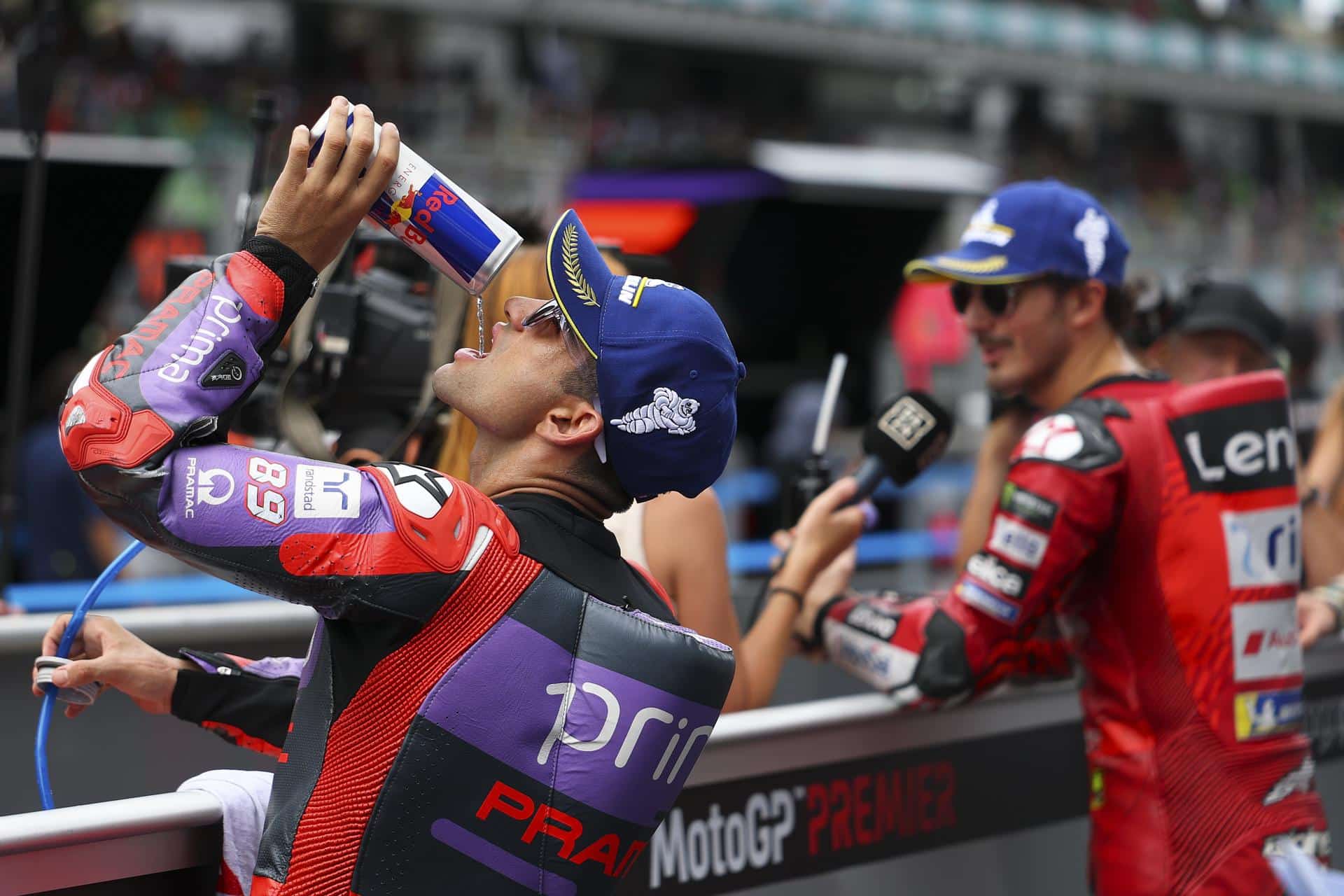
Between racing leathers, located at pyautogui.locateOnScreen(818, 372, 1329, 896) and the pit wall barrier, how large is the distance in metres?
0.16

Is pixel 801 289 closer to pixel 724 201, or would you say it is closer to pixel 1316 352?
pixel 724 201

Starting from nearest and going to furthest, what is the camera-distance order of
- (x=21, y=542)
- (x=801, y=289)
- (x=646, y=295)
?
(x=646, y=295) → (x=21, y=542) → (x=801, y=289)

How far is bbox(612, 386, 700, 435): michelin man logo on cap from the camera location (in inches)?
64.4

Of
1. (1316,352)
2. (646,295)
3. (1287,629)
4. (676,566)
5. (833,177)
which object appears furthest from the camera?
(833,177)

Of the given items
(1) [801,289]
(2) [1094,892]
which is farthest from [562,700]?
(1) [801,289]

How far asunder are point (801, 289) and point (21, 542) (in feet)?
21.4

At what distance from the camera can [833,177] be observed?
1030 centimetres

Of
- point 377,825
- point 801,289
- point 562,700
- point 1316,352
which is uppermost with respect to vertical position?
point 801,289

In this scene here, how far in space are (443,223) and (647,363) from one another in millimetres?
295

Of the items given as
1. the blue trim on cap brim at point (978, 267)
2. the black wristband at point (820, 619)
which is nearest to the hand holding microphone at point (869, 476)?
the black wristband at point (820, 619)

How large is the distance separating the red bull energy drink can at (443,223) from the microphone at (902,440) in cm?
124

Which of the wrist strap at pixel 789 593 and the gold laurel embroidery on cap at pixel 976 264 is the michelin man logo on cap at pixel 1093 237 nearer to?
the gold laurel embroidery on cap at pixel 976 264

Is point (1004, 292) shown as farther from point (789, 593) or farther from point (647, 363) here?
point (647, 363)

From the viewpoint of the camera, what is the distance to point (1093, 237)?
2.73 meters
